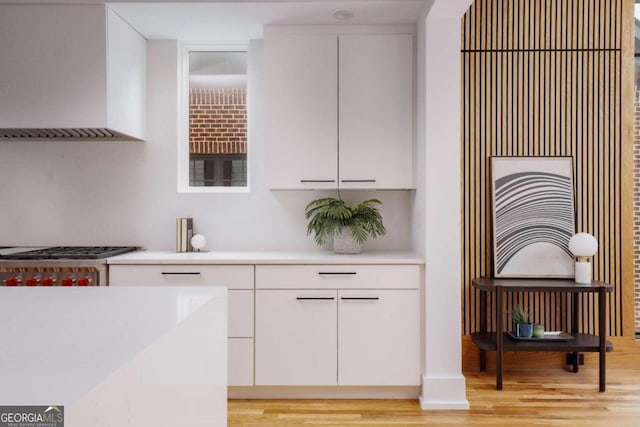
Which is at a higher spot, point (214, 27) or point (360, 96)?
point (214, 27)

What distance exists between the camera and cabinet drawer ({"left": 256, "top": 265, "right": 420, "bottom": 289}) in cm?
307

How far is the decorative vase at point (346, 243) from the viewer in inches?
133

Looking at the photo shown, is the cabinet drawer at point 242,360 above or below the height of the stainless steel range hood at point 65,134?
below

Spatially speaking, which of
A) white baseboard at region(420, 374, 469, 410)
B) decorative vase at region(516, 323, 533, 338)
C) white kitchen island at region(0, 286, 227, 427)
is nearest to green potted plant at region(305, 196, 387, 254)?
white baseboard at region(420, 374, 469, 410)

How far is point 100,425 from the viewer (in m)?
0.76

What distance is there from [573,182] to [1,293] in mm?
3417

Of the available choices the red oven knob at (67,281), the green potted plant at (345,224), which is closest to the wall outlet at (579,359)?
the green potted plant at (345,224)

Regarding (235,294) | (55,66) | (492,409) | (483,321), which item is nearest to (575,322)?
(483,321)

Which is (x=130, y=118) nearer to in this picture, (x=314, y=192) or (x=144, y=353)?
(x=314, y=192)

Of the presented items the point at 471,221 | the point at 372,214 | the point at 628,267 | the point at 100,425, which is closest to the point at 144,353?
the point at 100,425

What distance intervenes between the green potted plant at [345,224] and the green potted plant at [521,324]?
1004 millimetres

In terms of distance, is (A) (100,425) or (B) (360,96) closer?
(A) (100,425)

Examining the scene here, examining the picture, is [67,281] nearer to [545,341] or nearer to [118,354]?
[118,354]

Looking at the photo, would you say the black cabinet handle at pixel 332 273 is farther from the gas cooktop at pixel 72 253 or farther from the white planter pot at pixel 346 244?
the gas cooktop at pixel 72 253
